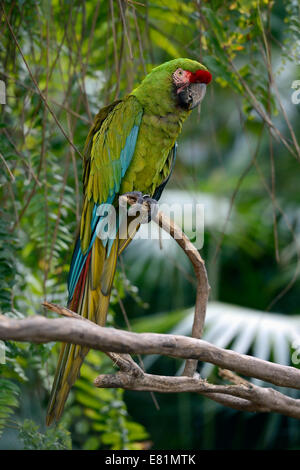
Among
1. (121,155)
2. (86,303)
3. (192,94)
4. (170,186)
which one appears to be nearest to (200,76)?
(192,94)

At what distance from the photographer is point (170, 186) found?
10.3 feet

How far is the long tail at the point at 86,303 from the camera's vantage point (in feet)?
3.74

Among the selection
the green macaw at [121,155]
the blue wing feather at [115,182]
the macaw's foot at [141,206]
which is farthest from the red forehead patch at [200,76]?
the macaw's foot at [141,206]

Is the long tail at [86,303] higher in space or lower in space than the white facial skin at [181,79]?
lower

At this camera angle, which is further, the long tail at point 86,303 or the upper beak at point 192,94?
the upper beak at point 192,94

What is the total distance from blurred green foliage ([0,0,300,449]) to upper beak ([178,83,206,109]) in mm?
53

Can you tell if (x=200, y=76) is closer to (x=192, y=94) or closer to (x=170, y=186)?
(x=192, y=94)

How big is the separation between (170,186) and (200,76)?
6.04 feet

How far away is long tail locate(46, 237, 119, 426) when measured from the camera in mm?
1141

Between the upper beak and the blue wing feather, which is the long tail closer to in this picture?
the blue wing feather

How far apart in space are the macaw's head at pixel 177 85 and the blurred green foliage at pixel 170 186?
0.06m

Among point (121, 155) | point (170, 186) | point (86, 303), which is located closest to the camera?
point (86, 303)

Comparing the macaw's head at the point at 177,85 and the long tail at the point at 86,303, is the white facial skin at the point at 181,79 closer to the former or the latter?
the macaw's head at the point at 177,85

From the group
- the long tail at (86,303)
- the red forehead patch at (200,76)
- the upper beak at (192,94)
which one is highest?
the red forehead patch at (200,76)
